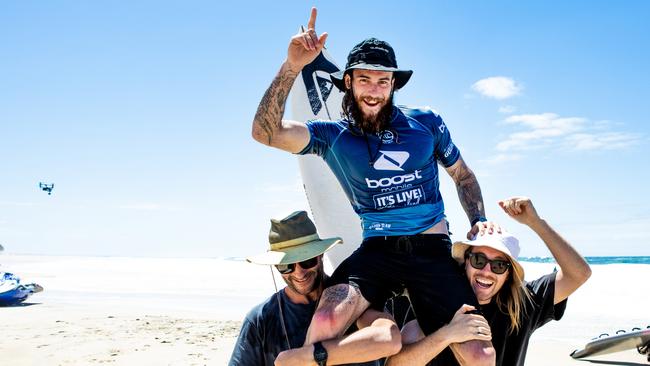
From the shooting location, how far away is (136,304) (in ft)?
40.0

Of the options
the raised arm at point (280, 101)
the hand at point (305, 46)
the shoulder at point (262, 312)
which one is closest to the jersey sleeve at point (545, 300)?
the shoulder at point (262, 312)

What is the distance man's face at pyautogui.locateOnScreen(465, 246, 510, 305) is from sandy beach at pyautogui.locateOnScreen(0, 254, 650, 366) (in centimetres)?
367

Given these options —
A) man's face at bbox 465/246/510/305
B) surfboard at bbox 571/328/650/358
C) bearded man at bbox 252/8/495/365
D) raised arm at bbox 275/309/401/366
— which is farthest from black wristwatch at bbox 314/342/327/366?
surfboard at bbox 571/328/650/358

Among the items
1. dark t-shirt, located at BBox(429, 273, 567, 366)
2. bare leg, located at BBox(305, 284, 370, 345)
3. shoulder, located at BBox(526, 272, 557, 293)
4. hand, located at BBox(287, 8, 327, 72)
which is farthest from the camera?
shoulder, located at BBox(526, 272, 557, 293)

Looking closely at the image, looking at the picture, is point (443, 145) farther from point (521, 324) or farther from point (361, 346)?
point (361, 346)

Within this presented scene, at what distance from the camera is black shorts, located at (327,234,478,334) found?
281cm

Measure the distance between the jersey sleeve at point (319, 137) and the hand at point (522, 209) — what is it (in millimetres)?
941

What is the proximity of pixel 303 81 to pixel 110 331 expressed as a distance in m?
4.70

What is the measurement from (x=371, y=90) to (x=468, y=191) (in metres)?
0.91

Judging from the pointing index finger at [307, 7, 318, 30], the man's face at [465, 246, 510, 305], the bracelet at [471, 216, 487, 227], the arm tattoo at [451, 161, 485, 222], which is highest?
the pointing index finger at [307, 7, 318, 30]

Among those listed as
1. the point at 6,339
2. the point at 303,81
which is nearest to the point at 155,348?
the point at 6,339

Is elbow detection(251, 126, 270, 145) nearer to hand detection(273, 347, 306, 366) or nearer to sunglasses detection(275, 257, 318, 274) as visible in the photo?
sunglasses detection(275, 257, 318, 274)

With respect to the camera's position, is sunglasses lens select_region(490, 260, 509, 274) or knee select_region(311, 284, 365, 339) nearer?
knee select_region(311, 284, 365, 339)

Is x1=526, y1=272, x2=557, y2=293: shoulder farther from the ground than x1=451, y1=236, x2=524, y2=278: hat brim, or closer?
closer
